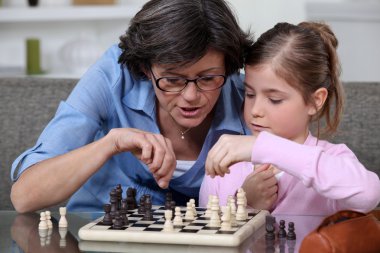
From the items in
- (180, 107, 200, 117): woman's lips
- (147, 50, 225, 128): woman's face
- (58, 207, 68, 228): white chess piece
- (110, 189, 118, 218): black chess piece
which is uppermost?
(147, 50, 225, 128): woman's face

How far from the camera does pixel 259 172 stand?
2188mm

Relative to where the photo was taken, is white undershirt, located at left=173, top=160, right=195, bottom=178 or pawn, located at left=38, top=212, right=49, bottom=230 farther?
white undershirt, located at left=173, top=160, right=195, bottom=178

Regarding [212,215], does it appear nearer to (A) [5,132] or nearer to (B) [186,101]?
(B) [186,101]

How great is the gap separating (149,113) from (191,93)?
0.30 metres

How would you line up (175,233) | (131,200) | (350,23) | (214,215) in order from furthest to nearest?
1. (350,23)
2. (131,200)
3. (214,215)
4. (175,233)

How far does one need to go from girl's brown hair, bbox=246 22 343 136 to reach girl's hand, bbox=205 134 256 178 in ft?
1.11

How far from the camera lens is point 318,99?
7.38 feet

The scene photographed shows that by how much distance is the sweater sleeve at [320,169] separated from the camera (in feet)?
6.08

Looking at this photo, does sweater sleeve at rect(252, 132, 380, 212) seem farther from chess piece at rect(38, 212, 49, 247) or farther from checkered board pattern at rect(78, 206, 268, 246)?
chess piece at rect(38, 212, 49, 247)

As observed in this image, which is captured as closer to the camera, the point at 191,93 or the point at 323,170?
the point at 323,170

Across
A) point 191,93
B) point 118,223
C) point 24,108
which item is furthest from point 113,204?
point 24,108

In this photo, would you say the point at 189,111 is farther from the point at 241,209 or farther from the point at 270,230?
the point at 270,230

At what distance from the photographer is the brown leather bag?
62.0 inches

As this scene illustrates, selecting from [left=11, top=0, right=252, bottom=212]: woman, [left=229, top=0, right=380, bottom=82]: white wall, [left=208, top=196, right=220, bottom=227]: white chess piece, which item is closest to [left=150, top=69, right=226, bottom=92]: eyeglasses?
[left=11, top=0, right=252, bottom=212]: woman
